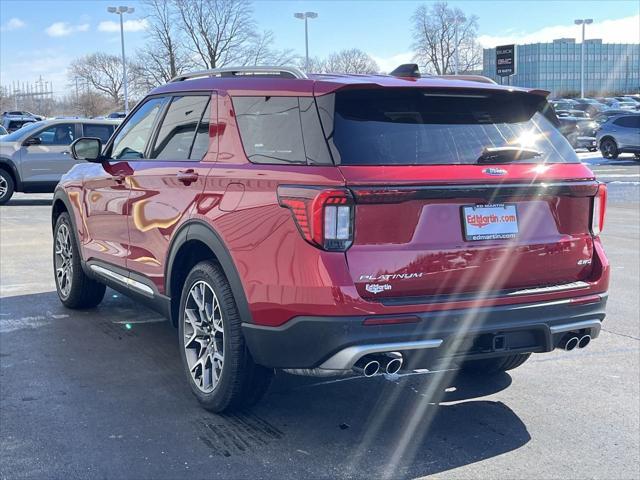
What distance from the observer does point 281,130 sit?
3859 mm

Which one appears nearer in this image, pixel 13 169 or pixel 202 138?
pixel 202 138

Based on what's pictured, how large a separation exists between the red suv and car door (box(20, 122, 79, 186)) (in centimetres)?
1319

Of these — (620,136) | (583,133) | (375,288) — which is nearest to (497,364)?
(375,288)

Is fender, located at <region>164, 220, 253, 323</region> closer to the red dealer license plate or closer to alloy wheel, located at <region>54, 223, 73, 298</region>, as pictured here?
the red dealer license plate

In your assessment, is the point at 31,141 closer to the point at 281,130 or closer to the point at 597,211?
the point at 281,130

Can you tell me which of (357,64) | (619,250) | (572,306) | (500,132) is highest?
(357,64)

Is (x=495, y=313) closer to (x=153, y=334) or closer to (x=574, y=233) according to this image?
(x=574, y=233)

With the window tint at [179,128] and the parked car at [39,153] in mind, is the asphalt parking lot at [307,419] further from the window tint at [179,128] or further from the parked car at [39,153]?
the parked car at [39,153]

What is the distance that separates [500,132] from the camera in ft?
13.0

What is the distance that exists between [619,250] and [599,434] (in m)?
6.64

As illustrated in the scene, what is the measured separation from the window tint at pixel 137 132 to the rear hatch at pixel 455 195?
193cm

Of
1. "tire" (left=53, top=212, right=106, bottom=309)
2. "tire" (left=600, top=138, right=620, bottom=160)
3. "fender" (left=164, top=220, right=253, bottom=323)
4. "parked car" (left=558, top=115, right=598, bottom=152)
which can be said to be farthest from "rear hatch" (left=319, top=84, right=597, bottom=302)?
"parked car" (left=558, top=115, right=598, bottom=152)

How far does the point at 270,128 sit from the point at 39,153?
553 inches

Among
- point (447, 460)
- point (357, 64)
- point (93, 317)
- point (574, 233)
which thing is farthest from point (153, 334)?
point (357, 64)
